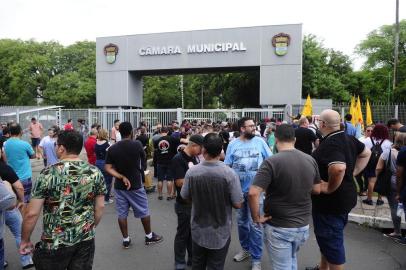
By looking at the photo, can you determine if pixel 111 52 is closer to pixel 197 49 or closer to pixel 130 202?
pixel 197 49

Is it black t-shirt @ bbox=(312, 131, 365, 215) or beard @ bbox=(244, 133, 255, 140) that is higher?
beard @ bbox=(244, 133, 255, 140)

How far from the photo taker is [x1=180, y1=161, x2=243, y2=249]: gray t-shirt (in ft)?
11.9

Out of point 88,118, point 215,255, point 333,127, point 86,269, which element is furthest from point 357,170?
point 88,118

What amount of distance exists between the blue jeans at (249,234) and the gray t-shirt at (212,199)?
3.90ft

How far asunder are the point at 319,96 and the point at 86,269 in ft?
116

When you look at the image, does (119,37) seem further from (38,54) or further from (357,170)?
(38,54)

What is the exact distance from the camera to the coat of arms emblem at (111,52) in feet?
73.2

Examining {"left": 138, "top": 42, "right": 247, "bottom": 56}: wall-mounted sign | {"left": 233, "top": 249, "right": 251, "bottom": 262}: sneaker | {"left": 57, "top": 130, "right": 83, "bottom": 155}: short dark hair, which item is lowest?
{"left": 233, "top": 249, "right": 251, "bottom": 262}: sneaker

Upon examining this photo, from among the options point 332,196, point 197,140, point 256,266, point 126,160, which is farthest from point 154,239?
point 332,196

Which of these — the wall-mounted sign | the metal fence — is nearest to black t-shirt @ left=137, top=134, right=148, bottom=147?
the metal fence

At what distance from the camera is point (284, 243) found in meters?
3.52

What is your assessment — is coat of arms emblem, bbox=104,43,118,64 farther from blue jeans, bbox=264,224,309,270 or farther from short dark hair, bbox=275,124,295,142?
blue jeans, bbox=264,224,309,270

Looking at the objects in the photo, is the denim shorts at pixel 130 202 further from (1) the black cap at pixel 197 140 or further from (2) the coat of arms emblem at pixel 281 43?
(2) the coat of arms emblem at pixel 281 43

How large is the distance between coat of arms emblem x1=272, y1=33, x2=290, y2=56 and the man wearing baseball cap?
626 inches
